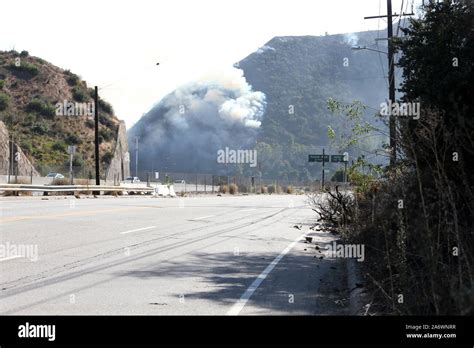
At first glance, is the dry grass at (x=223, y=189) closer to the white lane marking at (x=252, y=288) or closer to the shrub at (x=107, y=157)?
the shrub at (x=107, y=157)

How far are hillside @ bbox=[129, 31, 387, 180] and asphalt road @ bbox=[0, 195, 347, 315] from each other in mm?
100624

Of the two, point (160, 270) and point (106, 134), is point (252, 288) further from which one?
point (106, 134)

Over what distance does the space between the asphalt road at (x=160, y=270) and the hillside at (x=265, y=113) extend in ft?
330

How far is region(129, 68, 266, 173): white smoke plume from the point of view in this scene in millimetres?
140250

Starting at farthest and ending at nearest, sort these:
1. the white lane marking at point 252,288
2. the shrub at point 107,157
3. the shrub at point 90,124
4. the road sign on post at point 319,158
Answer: the road sign on post at point 319,158 < the shrub at point 90,124 < the shrub at point 107,157 < the white lane marking at point 252,288

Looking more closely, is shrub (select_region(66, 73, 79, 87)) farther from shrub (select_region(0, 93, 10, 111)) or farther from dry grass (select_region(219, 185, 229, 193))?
dry grass (select_region(219, 185, 229, 193))

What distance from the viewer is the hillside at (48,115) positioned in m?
65.8

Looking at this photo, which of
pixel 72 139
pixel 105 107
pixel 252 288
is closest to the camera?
pixel 252 288

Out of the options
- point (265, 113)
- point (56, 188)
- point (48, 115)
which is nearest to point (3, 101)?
point (48, 115)

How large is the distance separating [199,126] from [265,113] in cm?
1838

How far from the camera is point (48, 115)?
70.6m

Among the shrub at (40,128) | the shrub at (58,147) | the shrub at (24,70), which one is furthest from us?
the shrub at (24,70)

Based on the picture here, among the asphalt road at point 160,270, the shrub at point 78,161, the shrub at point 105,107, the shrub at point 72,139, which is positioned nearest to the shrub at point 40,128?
the shrub at point 72,139
